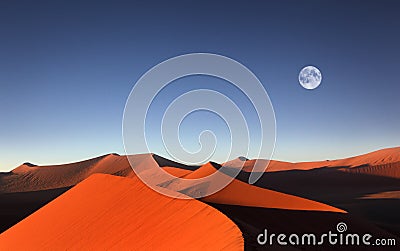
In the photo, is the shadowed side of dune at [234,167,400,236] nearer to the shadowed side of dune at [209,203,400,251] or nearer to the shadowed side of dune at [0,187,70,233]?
the shadowed side of dune at [209,203,400,251]

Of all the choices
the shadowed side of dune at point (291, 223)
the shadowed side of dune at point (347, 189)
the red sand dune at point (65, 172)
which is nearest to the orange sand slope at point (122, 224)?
the shadowed side of dune at point (291, 223)

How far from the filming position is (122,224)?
41.3 feet

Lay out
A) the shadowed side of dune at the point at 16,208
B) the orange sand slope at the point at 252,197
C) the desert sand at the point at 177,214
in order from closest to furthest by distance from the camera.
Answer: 1. the desert sand at the point at 177,214
2. the orange sand slope at the point at 252,197
3. the shadowed side of dune at the point at 16,208

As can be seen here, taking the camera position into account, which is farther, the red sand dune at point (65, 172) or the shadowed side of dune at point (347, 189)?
the red sand dune at point (65, 172)

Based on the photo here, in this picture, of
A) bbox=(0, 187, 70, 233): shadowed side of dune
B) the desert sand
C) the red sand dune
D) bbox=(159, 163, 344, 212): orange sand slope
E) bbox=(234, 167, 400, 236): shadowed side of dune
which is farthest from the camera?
the red sand dune

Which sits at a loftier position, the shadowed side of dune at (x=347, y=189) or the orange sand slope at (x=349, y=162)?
the orange sand slope at (x=349, y=162)

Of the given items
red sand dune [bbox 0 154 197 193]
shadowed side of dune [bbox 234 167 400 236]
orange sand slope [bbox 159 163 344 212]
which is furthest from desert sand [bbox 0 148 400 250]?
red sand dune [bbox 0 154 197 193]

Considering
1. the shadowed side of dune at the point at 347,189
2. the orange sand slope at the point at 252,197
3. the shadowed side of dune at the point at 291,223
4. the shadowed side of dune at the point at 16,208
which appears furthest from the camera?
the shadowed side of dune at the point at 347,189

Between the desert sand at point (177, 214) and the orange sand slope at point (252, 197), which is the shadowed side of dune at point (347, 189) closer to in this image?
the desert sand at point (177, 214)

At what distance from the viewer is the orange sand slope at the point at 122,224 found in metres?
9.47

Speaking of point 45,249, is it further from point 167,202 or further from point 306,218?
point 306,218

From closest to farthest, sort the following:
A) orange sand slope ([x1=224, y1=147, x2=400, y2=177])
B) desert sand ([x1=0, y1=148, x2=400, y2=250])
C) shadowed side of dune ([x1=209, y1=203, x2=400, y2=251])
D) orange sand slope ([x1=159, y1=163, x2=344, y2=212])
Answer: shadowed side of dune ([x1=209, y1=203, x2=400, y2=251])
desert sand ([x1=0, y1=148, x2=400, y2=250])
orange sand slope ([x1=159, y1=163, x2=344, y2=212])
orange sand slope ([x1=224, y1=147, x2=400, y2=177])

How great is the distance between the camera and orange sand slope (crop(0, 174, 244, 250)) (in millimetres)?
9469

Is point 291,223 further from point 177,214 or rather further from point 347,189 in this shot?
point 347,189
